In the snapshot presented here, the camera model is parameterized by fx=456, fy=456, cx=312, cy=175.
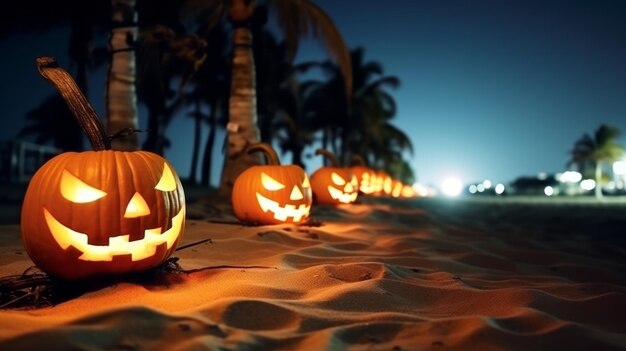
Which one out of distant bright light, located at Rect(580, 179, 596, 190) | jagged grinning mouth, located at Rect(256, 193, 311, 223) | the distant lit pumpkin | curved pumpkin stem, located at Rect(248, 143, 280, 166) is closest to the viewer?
jagged grinning mouth, located at Rect(256, 193, 311, 223)

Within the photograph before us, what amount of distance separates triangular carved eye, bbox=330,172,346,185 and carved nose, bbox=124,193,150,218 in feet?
19.8

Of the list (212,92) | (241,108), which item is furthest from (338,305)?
(212,92)

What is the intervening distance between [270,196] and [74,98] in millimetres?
2633

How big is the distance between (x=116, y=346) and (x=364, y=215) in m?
5.57

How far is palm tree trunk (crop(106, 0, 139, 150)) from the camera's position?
609cm

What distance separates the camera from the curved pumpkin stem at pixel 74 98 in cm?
261

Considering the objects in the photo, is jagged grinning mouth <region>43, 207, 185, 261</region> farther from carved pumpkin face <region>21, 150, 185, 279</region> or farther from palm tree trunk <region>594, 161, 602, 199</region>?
palm tree trunk <region>594, 161, 602, 199</region>

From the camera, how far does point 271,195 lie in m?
5.00

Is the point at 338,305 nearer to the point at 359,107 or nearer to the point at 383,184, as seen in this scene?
the point at 383,184

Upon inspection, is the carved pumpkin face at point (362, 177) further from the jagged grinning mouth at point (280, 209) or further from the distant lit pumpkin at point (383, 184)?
the jagged grinning mouth at point (280, 209)

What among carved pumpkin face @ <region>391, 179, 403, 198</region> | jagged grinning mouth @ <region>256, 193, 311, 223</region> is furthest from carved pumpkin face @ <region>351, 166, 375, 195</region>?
carved pumpkin face @ <region>391, 179, 403, 198</region>

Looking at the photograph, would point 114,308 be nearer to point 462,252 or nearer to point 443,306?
point 443,306

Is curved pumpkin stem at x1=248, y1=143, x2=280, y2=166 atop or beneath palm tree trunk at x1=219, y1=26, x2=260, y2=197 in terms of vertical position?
beneath

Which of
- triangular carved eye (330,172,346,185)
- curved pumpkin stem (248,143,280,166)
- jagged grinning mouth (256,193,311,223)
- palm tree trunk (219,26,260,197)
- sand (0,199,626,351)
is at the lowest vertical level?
sand (0,199,626,351)
